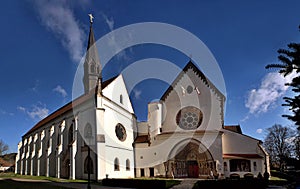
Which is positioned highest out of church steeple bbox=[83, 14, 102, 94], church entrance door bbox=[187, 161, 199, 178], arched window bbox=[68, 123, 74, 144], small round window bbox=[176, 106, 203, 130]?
church steeple bbox=[83, 14, 102, 94]

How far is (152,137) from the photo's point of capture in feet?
114

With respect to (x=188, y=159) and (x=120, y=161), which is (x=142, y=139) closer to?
(x=120, y=161)

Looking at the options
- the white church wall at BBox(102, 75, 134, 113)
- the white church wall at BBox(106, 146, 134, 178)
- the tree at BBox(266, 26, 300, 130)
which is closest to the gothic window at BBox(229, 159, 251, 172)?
the white church wall at BBox(106, 146, 134, 178)

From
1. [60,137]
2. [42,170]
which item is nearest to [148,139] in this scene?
[60,137]

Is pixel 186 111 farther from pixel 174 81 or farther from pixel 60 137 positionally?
pixel 60 137

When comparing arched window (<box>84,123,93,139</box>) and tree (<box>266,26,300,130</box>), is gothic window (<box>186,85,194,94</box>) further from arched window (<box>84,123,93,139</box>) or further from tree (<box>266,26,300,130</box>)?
tree (<box>266,26,300,130</box>)

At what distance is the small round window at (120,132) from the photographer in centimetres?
3322

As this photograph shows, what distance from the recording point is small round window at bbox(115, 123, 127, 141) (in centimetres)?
3322

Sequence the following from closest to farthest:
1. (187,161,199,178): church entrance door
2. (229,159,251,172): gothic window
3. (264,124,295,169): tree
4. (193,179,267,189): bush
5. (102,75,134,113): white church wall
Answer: (193,179,267,189): bush
(229,159,251,172): gothic window
(187,161,199,178): church entrance door
(102,75,134,113): white church wall
(264,124,295,169): tree

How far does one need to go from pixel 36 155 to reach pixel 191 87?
2773 centimetres

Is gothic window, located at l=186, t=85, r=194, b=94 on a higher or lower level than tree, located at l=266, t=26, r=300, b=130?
higher

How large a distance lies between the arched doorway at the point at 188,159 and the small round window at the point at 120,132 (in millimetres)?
6765

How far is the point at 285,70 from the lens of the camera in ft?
17.5

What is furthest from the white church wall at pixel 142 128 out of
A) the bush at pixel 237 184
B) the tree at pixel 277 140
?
the tree at pixel 277 140
